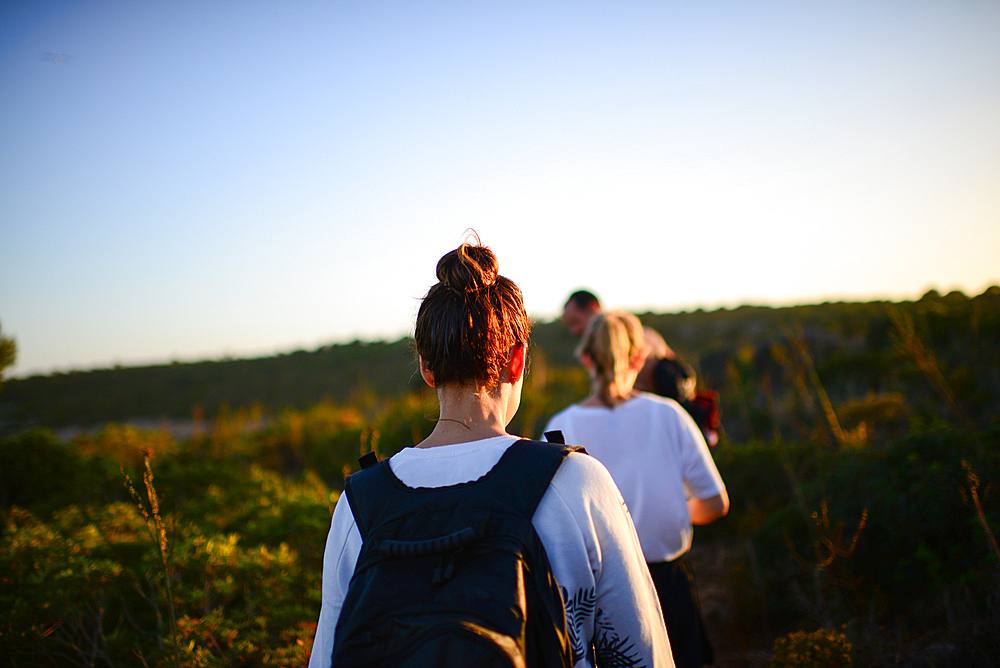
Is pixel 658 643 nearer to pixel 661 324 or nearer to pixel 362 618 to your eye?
pixel 362 618

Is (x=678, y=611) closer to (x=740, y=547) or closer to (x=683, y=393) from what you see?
(x=683, y=393)

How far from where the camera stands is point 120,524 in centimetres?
342

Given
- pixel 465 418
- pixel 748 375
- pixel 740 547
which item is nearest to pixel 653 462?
pixel 465 418

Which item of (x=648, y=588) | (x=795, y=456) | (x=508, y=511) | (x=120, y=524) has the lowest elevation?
(x=795, y=456)

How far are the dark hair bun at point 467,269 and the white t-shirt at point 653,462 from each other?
120cm

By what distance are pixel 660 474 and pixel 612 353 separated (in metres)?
0.59

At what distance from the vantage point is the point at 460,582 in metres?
0.94

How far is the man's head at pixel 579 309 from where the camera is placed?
4059mm

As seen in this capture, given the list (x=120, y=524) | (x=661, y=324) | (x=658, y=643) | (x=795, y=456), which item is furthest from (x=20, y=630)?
(x=661, y=324)

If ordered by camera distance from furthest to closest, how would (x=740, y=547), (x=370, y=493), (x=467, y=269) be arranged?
(x=740, y=547)
(x=467, y=269)
(x=370, y=493)

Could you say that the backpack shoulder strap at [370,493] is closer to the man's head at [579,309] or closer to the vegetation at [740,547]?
the vegetation at [740,547]

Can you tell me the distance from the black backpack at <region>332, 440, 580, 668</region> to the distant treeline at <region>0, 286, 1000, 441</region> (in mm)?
559

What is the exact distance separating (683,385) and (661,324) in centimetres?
2859

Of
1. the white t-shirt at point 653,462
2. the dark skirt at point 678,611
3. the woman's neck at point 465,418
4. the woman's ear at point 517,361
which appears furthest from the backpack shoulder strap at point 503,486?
the dark skirt at point 678,611
